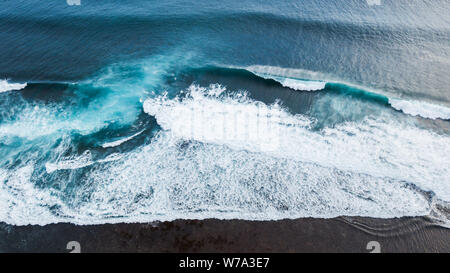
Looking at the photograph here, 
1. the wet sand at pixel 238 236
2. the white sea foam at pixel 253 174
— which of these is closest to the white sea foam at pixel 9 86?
the white sea foam at pixel 253 174

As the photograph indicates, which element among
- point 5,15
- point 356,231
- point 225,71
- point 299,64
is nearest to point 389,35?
point 299,64

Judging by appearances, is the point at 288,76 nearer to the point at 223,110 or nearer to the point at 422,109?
the point at 223,110

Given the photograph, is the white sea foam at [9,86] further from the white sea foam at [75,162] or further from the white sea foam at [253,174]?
the white sea foam at [75,162]

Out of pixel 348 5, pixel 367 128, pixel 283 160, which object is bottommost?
pixel 283 160

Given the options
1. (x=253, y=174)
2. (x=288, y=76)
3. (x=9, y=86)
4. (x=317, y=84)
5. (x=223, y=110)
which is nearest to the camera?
(x=253, y=174)

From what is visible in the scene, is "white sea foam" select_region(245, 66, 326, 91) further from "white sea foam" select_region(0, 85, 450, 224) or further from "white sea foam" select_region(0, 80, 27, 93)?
"white sea foam" select_region(0, 80, 27, 93)

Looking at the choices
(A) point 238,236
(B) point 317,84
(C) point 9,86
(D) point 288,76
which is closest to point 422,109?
(B) point 317,84

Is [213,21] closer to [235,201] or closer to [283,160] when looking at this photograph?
[283,160]
